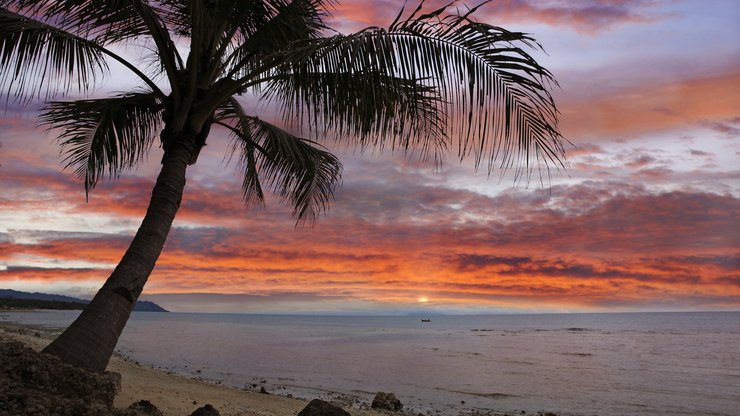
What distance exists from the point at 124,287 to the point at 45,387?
156 cm

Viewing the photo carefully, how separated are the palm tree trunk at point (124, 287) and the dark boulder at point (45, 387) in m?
0.75

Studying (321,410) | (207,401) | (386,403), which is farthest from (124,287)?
(386,403)

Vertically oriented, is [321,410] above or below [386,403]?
above

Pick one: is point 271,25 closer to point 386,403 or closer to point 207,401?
point 207,401

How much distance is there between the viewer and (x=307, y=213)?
9930mm

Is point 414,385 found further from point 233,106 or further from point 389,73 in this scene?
point 389,73

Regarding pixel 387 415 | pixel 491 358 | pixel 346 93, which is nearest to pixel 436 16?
pixel 346 93

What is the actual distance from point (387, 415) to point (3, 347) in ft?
31.0

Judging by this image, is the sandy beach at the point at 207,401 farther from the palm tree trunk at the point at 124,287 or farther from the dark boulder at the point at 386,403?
the palm tree trunk at the point at 124,287

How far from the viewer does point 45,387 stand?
3711mm

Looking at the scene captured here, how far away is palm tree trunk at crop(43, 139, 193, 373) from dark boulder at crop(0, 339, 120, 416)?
2.47 ft

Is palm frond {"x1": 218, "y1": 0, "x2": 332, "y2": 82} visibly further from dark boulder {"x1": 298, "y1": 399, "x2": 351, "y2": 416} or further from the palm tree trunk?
dark boulder {"x1": 298, "y1": 399, "x2": 351, "y2": 416}

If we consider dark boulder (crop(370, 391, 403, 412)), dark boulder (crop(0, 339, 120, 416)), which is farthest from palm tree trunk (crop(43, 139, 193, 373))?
dark boulder (crop(370, 391, 403, 412))

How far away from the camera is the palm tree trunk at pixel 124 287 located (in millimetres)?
4746
